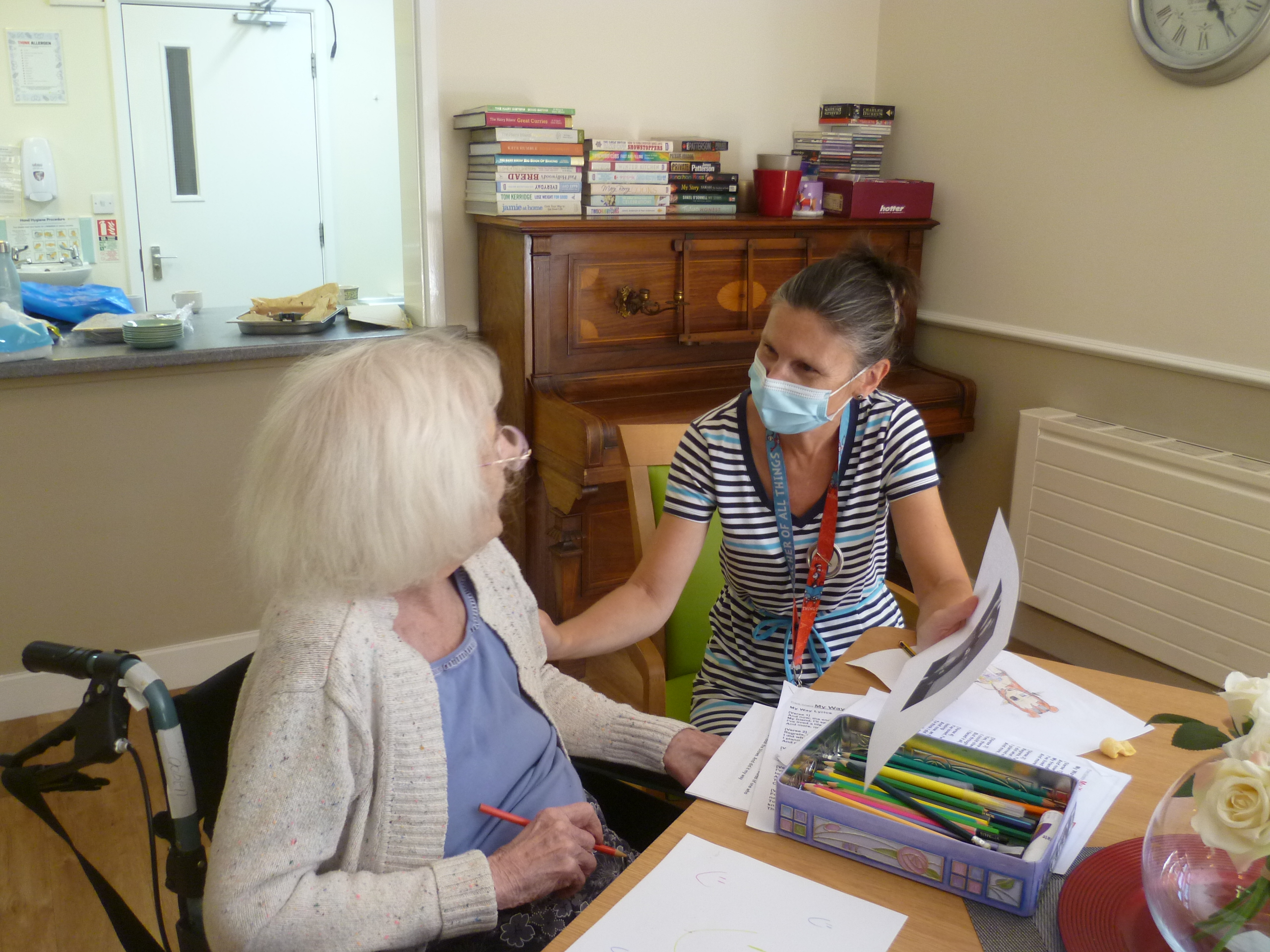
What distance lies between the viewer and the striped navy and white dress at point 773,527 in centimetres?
155

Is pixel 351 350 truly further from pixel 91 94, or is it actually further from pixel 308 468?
pixel 91 94

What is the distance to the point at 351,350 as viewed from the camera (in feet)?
3.48

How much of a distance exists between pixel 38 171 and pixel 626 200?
3.61 m

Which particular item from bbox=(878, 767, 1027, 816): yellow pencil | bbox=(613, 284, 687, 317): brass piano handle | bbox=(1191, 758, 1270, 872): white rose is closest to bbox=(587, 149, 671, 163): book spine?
bbox=(613, 284, 687, 317): brass piano handle

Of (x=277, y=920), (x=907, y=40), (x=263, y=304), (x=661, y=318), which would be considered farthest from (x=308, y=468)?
(x=907, y=40)

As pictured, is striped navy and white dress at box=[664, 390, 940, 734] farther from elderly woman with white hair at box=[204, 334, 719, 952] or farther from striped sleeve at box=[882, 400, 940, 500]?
elderly woman with white hair at box=[204, 334, 719, 952]

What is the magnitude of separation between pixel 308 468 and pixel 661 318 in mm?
1969

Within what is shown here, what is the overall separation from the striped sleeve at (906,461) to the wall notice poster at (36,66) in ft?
16.1

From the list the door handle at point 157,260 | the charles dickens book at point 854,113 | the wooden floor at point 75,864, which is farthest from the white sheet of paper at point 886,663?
the door handle at point 157,260

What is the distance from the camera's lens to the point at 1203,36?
235 centimetres

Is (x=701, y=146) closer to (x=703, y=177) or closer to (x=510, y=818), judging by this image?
(x=703, y=177)

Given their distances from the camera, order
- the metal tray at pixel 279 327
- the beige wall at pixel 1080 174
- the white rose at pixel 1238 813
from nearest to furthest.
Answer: the white rose at pixel 1238 813
the beige wall at pixel 1080 174
the metal tray at pixel 279 327

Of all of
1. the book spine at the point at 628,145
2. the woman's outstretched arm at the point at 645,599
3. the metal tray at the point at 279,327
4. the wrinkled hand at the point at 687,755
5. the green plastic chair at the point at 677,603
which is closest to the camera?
the wrinkled hand at the point at 687,755

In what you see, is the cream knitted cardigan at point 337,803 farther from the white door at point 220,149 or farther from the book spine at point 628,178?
the white door at point 220,149
